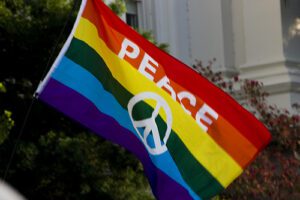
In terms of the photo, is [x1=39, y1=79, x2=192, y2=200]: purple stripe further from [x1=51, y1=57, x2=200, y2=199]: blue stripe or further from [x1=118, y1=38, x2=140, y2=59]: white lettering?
[x1=118, y1=38, x2=140, y2=59]: white lettering

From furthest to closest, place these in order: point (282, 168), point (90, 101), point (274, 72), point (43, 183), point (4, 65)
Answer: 1. point (274, 72)
2. point (282, 168)
3. point (4, 65)
4. point (43, 183)
5. point (90, 101)

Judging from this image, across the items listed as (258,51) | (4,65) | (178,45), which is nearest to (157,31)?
(178,45)

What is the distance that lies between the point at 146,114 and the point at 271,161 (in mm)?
6907

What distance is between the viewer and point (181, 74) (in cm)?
816

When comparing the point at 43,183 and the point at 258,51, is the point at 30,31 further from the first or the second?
the point at 258,51

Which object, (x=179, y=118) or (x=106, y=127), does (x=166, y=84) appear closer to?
(x=179, y=118)

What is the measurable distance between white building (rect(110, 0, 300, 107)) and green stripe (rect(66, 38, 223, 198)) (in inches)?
354

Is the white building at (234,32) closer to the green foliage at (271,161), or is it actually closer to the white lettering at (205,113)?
the green foliage at (271,161)

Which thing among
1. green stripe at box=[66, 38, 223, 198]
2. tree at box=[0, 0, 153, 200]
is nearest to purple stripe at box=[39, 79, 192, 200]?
green stripe at box=[66, 38, 223, 198]

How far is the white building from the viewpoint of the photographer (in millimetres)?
17219

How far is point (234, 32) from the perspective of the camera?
18.0 meters

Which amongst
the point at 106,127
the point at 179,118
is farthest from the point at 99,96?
the point at 179,118

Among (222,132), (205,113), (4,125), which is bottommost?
(4,125)

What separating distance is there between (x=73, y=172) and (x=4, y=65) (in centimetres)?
149
